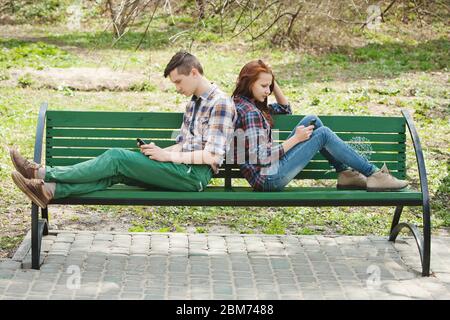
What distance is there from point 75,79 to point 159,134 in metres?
6.40

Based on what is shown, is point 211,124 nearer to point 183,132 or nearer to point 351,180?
point 183,132

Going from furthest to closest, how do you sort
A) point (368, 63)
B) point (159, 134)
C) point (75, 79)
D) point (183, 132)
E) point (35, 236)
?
point (368, 63)
point (75, 79)
point (159, 134)
point (183, 132)
point (35, 236)

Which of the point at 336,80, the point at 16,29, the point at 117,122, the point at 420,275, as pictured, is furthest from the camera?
the point at 16,29

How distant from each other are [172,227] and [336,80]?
688 centimetres

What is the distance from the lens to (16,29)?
18734mm

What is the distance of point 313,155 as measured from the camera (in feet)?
18.8

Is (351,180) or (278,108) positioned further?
(278,108)

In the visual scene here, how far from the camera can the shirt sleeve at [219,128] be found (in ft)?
18.1

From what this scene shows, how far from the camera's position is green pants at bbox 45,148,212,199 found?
530cm

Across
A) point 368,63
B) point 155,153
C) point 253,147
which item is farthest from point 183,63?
point 368,63

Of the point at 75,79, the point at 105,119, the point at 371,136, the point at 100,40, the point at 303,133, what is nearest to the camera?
the point at 303,133

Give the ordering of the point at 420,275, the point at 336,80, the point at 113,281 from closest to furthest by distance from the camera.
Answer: the point at 113,281 < the point at 420,275 < the point at 336,80
